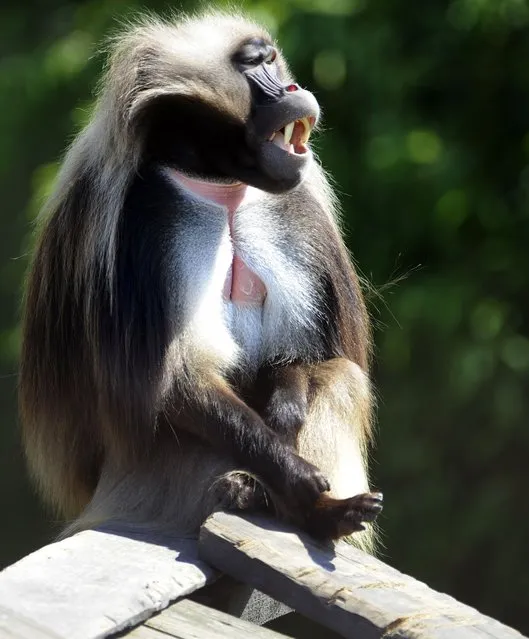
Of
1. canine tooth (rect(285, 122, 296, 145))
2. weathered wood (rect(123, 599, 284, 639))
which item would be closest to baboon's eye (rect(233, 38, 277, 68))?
canine tooth (rect(285, 122, 296, 145))

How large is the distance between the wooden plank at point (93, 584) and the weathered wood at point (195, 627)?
2cm

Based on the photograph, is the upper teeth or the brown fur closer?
the brown fur

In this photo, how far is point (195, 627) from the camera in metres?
2.50

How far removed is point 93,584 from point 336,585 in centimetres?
47

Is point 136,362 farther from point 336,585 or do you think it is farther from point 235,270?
point 336,585

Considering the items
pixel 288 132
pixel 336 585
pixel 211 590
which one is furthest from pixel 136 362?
pixel 336 585

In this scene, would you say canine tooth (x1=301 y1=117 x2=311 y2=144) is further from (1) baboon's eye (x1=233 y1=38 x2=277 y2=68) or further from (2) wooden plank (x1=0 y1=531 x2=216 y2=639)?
(2) wooden plank (x1=0 y1=531 x2=216 y2=639)

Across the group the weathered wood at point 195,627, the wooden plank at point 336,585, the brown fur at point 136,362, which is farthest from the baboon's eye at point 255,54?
the weathered wood at point 195,627

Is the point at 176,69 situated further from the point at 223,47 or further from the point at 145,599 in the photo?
the point at 145,599

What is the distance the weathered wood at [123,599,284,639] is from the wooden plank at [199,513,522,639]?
11 cm

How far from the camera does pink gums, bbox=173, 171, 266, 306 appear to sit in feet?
11.3

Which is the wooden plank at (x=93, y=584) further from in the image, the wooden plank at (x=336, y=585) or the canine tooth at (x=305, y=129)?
Result: the canine tooth at (x=305, y=129)

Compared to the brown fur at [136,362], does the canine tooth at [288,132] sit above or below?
above

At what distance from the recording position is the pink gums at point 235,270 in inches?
135
